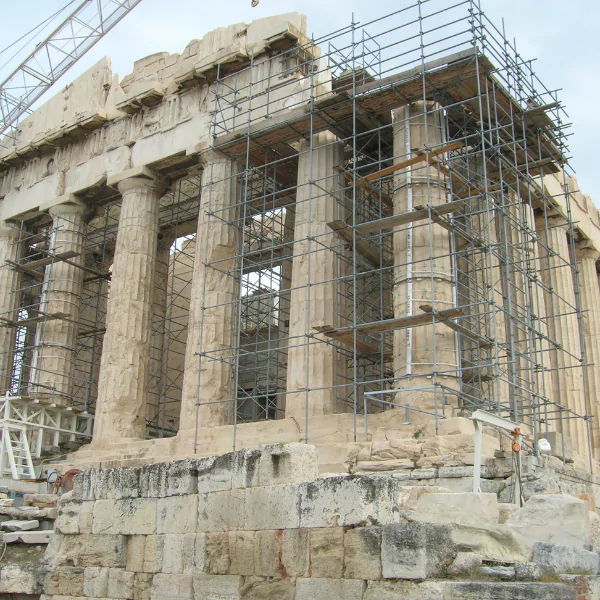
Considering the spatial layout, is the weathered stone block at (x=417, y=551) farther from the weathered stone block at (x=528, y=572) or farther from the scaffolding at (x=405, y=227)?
the scaffolding at (x=405, y=227)

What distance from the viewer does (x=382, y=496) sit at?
8.96m

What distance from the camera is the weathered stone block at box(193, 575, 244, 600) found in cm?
973

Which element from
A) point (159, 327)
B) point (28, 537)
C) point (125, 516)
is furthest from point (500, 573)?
point (159, 327)

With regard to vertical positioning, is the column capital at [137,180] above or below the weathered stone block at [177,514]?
above

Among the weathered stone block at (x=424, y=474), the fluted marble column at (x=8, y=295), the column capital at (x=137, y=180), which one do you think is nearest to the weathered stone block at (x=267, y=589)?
the weathered stone block at (x=424, y=474)

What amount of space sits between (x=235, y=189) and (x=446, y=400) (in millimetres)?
8765

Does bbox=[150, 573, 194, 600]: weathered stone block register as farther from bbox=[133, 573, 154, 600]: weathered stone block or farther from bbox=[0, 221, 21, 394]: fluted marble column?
bbox=[0, 221, 21, 394]: fluted marble column

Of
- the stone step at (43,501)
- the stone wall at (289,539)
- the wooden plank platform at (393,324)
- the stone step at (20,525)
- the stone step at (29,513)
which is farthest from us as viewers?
the wooden plank platform at (393,324)

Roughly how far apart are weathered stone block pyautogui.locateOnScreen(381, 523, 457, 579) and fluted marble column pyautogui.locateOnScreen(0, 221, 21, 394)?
2078cm

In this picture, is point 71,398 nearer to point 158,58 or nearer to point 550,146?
point 158,58

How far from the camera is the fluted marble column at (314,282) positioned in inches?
771

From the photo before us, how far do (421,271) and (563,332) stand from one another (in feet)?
25.2

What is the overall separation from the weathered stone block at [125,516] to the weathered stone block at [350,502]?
8.32 feet

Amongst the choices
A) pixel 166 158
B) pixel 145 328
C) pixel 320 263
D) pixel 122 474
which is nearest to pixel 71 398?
pixel 145 328
